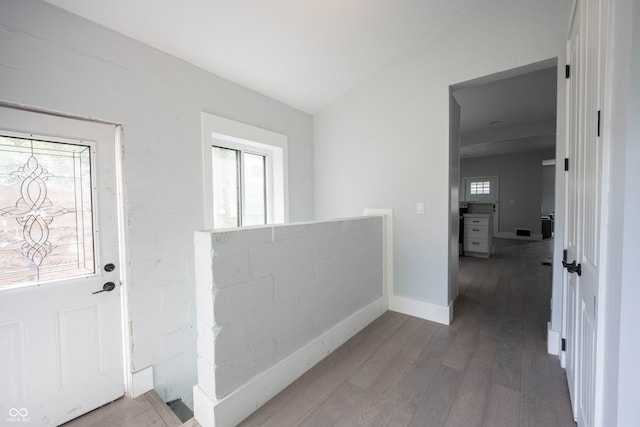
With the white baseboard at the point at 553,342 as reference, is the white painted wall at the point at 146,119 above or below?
above


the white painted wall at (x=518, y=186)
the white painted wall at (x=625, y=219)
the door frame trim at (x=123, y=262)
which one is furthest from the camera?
the white painted wall at (x=518, y=186)

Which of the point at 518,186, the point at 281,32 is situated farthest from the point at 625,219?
the point at 518,186

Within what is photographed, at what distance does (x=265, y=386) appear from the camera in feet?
5.39

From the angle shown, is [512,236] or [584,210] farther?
[512,236]

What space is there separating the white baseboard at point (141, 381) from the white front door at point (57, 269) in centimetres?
11

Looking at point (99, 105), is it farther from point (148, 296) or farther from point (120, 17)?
point (148, 296)

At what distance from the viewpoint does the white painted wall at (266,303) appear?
1.41 m

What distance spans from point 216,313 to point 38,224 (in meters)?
1.28

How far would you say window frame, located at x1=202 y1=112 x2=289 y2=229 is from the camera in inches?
89.0

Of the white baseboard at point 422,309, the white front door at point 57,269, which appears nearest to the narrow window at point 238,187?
the white front door at point 57,269

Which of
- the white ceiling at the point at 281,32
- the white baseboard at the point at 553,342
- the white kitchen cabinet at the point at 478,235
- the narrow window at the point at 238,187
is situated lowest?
the white baseboard at the point at 553,342

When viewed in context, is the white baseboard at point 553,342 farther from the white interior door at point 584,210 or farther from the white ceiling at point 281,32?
the white ceiling at point 281,32

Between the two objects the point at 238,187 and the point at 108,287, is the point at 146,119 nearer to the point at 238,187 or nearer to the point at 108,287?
the point at 238,187

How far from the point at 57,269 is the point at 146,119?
1152 mm
